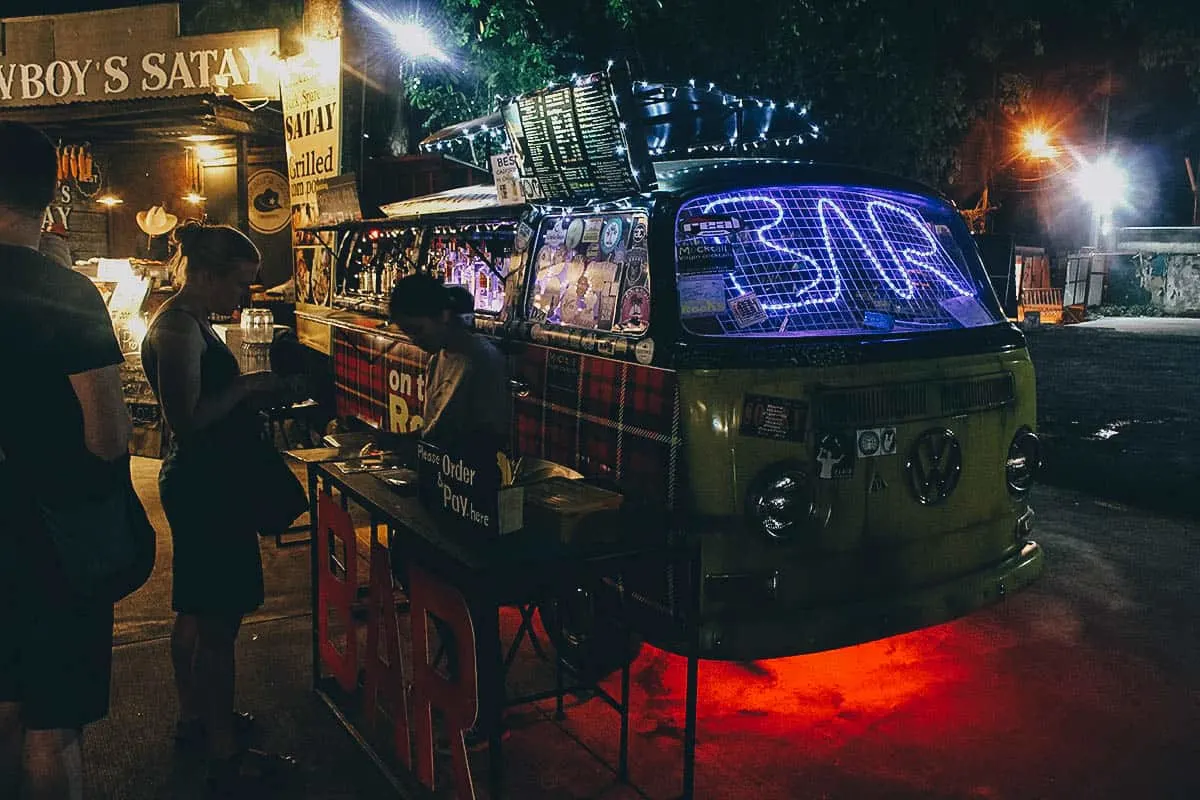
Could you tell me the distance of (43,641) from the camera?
230 centimetres

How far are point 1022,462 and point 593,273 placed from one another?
209cm

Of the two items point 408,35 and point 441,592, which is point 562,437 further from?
point 408,35

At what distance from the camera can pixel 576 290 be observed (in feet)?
14.0

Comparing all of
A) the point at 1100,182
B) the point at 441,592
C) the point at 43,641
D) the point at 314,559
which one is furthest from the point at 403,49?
the point at 1100,182

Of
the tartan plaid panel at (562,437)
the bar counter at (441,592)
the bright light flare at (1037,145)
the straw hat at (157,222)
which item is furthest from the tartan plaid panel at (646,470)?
the bright light flare at (1037,145)

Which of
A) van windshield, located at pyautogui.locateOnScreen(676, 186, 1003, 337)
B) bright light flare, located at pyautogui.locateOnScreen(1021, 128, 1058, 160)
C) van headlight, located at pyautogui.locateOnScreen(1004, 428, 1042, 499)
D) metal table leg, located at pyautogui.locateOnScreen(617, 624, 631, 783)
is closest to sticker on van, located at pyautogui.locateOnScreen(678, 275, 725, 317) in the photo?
van windshield, located at pyautogui.locateOnScreen(676, 186, 1003, 337)

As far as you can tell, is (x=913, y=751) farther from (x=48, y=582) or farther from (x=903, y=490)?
(x=48, y=582)

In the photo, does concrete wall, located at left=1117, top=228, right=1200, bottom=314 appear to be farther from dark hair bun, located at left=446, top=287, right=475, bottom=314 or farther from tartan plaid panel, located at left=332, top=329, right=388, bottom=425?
dark hair bun, located at left=446, top=287, right=475, bottom=314

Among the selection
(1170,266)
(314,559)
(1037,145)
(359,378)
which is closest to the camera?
(314,559)

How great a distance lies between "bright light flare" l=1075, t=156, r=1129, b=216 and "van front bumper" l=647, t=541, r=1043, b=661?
30.5 metres

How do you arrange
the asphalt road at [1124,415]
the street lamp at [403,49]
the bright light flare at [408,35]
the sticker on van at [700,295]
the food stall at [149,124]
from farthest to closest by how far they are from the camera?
1. the food stall at [149,124]
2. the street lamp at [403,49]
3. the bright light flare at [408,35]
4. the asphalt road at [1124,415]
5. the sticker on van at [700,295]

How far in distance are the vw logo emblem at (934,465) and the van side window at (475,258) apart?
2.98 m

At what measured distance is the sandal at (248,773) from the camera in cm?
329

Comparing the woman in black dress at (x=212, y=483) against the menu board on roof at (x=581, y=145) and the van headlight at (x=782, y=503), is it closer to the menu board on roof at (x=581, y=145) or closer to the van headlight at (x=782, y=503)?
the menu board on roof at (x=581, y=145)
